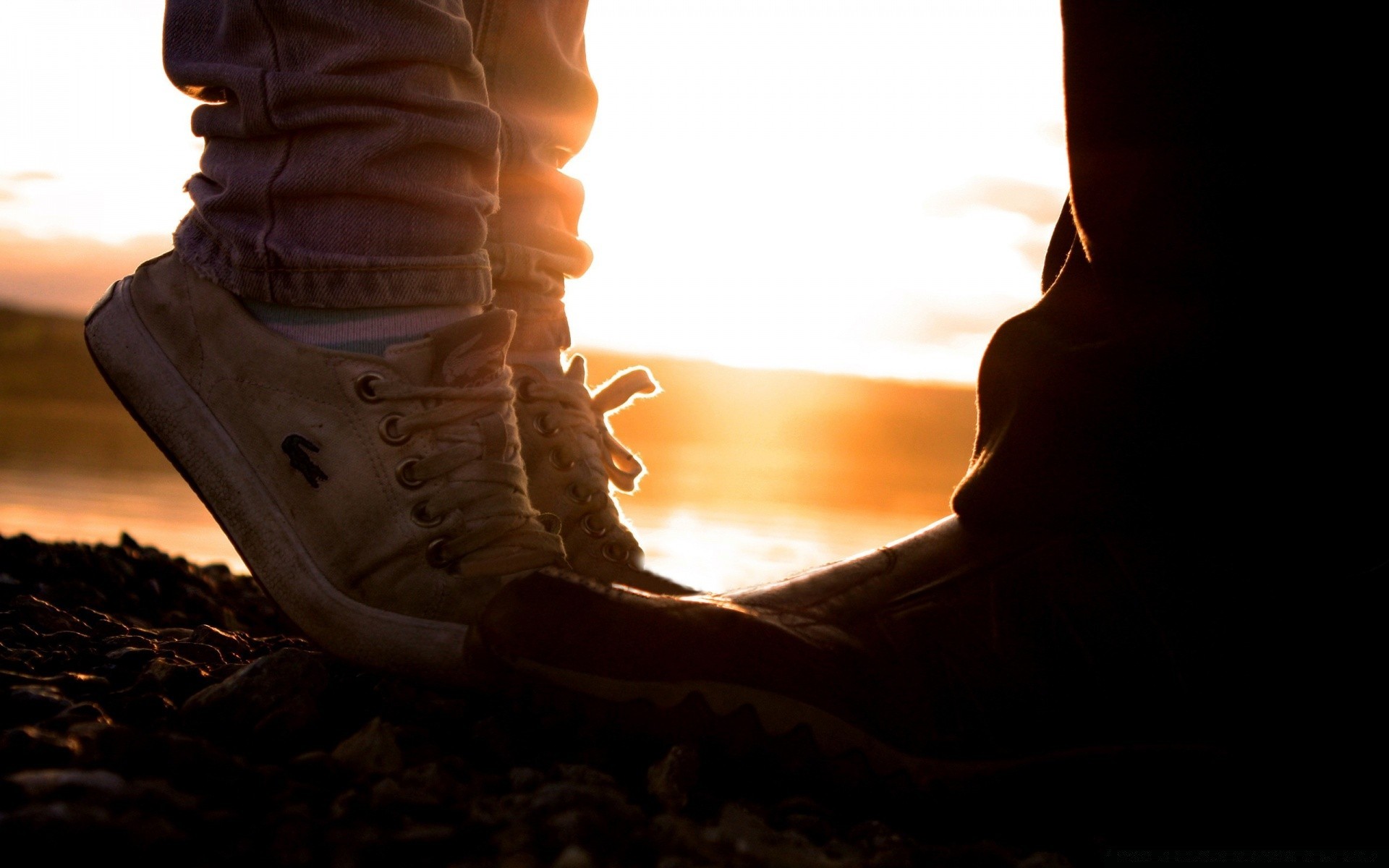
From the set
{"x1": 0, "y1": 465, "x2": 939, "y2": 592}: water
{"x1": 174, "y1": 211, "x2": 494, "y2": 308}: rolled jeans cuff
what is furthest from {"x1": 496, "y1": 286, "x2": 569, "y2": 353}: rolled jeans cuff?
{"x1": 0, "y1": 465, "x2": 939, "y2": 592}: water

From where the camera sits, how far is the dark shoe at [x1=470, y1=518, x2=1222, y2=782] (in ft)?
3.55

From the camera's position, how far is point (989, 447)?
132 cm

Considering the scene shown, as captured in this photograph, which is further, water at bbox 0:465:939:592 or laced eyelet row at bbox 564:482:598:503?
water at bbox 0:465:939:592

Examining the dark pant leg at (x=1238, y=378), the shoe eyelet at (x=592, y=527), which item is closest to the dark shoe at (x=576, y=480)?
the shoe eyelet at (x=592, y=527)

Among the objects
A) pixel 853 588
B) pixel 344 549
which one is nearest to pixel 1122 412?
pixel 853 588

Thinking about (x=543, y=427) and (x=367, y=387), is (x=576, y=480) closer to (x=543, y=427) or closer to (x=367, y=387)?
(x=543, y=427)

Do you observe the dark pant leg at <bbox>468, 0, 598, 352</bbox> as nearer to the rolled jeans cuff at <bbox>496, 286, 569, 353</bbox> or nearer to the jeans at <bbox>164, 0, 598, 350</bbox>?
the rolled jeans cuff at <bbox>496, 286, 569, 353</bbox>

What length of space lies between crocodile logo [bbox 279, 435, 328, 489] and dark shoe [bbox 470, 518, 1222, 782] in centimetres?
35

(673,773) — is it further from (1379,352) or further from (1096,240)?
(1379,352)

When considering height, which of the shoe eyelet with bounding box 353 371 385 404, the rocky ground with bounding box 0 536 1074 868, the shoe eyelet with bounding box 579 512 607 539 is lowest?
the rocky ground with bounding box 0 536 1074 868

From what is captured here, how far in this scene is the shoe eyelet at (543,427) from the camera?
68.7 inches

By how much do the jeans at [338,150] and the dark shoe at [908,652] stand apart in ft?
1.71

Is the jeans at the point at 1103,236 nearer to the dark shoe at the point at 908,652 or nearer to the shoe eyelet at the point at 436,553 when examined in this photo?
the dark shoe at the point at 908,652

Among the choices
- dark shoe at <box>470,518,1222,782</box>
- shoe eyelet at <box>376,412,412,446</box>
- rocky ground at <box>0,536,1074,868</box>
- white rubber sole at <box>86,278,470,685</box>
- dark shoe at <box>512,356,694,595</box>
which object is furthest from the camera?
dark shoe at <box>512,356,694,595</box>
